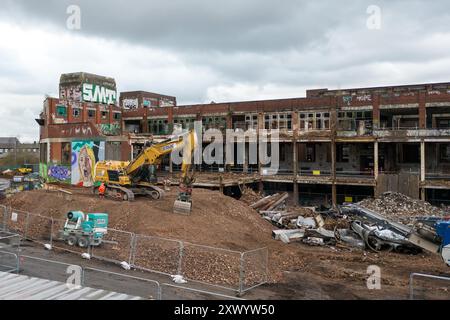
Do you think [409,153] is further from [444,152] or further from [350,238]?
[350,238]

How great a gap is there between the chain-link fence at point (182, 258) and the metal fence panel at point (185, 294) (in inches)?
39.4

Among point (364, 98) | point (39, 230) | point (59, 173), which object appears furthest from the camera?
point (59, 173)

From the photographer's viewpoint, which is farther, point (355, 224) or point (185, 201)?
point (355, 224)

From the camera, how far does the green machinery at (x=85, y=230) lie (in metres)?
18.0

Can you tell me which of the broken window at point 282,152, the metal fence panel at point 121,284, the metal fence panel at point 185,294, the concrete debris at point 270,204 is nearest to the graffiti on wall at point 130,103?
the broken window at point 282,152

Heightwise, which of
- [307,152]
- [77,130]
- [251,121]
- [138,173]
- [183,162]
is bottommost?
[138,173]

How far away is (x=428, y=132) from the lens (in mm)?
36062

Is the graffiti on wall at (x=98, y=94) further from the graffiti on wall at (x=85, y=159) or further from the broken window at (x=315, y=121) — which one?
the broken window at (x=315, y=121)

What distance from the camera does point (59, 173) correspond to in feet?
141

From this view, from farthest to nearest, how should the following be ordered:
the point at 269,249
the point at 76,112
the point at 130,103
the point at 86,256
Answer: the point at 130,103
the point at 76,112
the point at 269,249
the point at 86,256

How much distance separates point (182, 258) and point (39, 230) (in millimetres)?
9597

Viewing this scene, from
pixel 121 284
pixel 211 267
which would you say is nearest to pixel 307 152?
pixel 211 267
